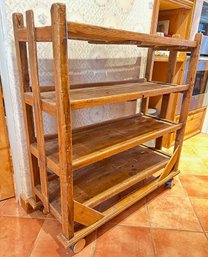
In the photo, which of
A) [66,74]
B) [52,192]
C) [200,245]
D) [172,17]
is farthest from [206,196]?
[172,17]

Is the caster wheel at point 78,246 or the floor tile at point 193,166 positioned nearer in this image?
the caster wheel at point 78,246

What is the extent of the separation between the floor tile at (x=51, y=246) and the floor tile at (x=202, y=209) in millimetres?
713

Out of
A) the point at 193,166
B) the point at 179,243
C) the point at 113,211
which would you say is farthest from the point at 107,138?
the point at 193,166

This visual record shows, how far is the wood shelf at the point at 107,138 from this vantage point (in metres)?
0.96

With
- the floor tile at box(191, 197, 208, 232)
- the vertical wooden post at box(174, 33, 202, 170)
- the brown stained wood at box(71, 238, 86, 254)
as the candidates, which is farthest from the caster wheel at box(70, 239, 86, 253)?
the vertical wooden post at box(174, 33, 202, 170)

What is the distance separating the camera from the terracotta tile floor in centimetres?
110

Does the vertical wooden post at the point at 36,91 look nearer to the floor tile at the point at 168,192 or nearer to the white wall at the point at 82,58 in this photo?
the white wall at the point at 82,58

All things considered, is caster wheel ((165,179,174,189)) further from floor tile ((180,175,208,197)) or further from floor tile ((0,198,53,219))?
floor tile ((0,198,53,219))

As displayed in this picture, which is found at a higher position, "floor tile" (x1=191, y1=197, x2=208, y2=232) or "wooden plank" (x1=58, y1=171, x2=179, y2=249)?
"wooden plank" (x1=58, y1=171, x2=179, y2=249)

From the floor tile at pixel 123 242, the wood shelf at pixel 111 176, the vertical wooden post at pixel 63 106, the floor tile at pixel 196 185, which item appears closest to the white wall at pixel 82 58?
the wood shelf at pixel 111 176

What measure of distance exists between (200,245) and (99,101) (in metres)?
1.01

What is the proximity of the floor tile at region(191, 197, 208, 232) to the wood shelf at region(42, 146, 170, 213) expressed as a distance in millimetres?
371

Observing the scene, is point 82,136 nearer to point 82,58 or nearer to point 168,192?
point 82,58

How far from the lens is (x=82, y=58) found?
1.31 metres
